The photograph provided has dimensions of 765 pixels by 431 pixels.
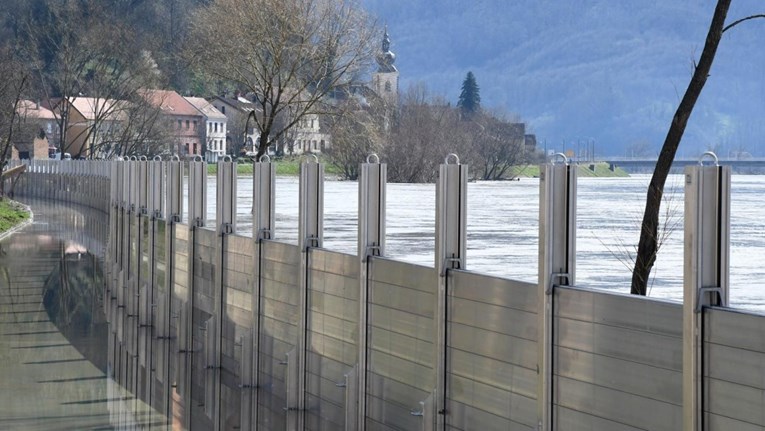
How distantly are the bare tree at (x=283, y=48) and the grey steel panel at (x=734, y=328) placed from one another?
30450mm

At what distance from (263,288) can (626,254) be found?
435cm

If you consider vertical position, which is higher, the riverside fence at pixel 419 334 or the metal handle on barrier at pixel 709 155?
the metal handle on barrier at pixel 709 155

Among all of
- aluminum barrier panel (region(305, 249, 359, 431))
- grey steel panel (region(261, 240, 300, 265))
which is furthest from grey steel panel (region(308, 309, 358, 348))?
grey steel panel (region(261, 240, 300, 265))

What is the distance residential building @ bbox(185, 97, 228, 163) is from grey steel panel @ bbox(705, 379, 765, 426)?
167311 millimetres

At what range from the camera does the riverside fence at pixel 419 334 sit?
7426 millimetres

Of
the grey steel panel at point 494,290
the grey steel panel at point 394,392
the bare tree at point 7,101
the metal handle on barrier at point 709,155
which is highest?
the bare tree at point 7,101

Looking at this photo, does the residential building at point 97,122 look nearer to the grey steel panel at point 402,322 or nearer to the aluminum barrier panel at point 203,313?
the aluminum barrier panel at point 203,313

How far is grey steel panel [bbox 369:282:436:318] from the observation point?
10727mm

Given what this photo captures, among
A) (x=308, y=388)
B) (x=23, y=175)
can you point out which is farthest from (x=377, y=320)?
(x=23, y=175)

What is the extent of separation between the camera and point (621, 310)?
8133 millimetres

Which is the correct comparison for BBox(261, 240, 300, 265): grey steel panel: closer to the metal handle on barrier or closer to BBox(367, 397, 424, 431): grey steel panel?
BBox(367, 397, 424, 431): grey steel panel

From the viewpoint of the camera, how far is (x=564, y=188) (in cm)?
884

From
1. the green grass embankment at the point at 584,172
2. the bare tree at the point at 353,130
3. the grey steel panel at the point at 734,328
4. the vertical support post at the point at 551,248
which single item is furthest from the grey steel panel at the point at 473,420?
the green grass embankment at the point at 584,172

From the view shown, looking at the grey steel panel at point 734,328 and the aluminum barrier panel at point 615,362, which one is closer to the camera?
the grey steel panel at point 734,328
